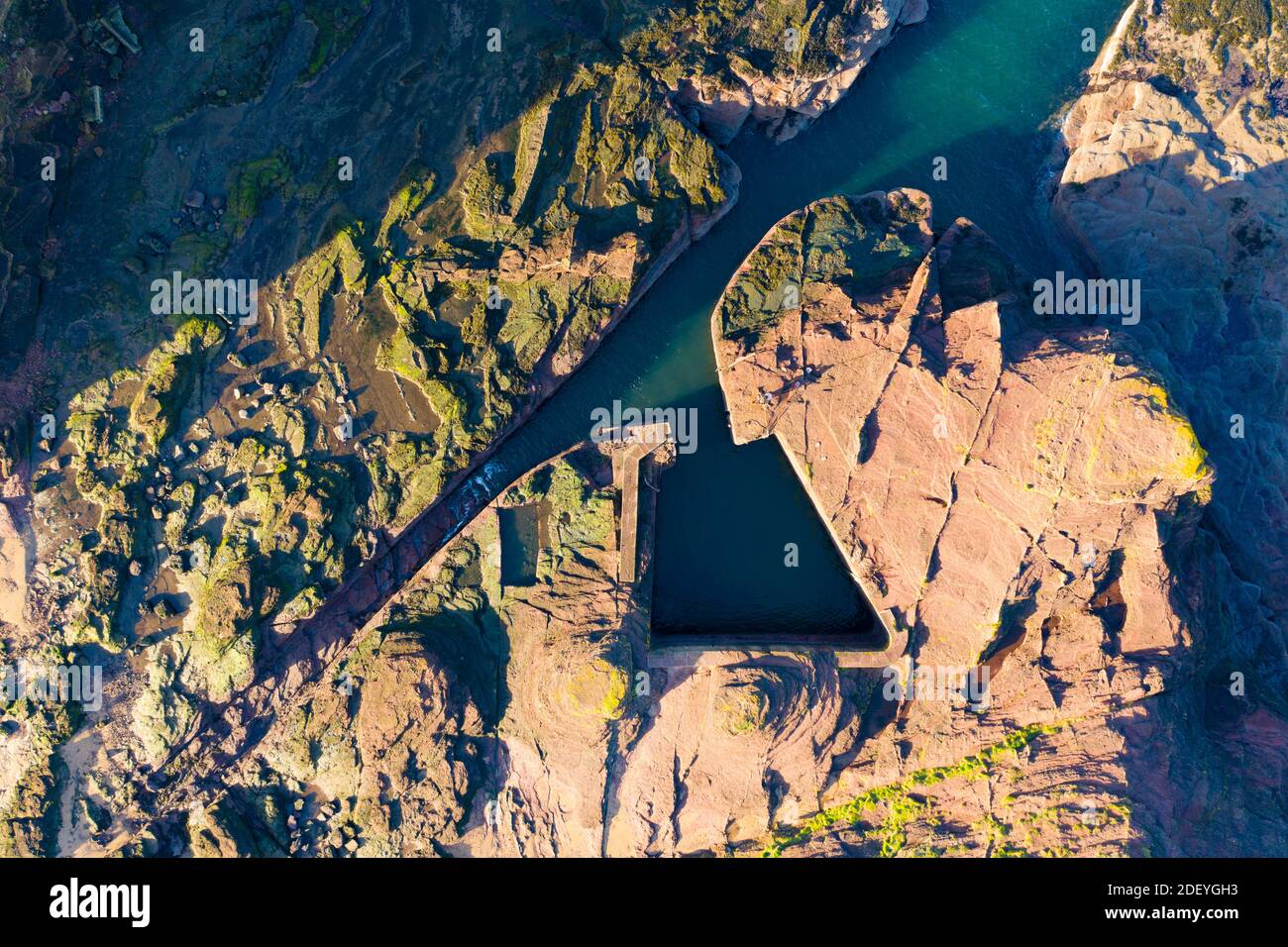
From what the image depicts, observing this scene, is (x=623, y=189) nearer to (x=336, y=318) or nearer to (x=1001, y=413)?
(x=336, y=318)

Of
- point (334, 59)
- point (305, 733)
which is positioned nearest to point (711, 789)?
point (305, 733)

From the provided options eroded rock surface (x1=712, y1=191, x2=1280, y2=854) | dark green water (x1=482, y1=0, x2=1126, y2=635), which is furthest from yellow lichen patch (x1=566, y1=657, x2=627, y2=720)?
eroded rock surface (x1=712, y1=191, x2=1280, y2=854)

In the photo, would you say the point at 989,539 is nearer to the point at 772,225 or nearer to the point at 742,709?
the point at 742,709

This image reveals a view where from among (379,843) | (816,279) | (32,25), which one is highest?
(32,25)

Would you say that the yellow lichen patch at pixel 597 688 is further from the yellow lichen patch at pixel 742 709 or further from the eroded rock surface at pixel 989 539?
the eroded rock surface at pixel 989 539

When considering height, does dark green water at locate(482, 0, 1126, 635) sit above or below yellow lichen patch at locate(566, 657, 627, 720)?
above

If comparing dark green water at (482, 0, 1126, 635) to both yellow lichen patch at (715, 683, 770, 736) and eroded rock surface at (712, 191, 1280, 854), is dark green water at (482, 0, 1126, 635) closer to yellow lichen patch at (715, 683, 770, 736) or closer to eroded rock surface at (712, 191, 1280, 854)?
eroded rock surface at (712, 191, 1280, 854)

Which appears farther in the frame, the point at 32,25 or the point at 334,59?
the point at 334,59

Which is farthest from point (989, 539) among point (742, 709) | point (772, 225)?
point (772, 225)
